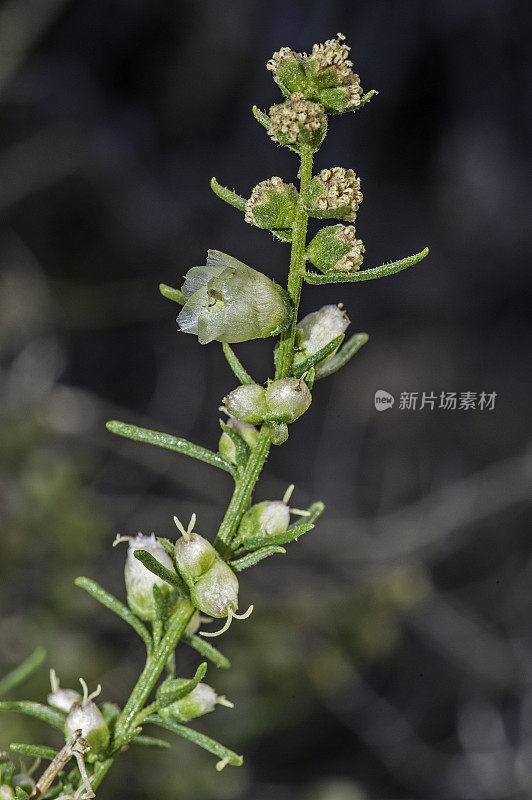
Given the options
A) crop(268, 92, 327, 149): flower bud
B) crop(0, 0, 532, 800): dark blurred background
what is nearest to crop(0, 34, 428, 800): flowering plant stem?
crop(268, 92, 327, 149): flower bud

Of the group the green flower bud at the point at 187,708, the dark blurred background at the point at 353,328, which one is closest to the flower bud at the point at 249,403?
the green flower bud at the point at 187,708

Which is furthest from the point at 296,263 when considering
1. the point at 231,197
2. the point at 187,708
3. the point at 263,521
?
the point at 187,708

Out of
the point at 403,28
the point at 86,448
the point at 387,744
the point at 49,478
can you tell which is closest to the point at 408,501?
the point at 387,744

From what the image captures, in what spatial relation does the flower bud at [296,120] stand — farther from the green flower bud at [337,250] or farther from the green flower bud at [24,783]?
the green flower bud at [24,783]

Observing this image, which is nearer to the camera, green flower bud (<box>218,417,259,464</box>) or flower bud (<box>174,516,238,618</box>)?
flower bud (<box>174,516,238,618</box>)

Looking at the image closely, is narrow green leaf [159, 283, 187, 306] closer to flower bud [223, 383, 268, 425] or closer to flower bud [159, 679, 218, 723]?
flower bud [223, 383, 268, 425]

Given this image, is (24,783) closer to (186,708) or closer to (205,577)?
(186,708)
